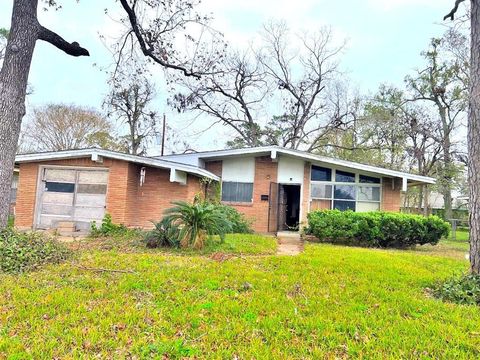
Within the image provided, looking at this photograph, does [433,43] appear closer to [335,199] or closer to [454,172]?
[454,172]

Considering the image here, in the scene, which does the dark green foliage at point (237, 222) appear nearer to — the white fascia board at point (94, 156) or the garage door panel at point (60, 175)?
the white fascia board at point (94, 156)

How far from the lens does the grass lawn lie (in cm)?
286

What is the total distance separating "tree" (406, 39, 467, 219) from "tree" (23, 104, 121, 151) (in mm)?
23755

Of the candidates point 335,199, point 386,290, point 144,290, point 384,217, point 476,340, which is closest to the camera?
point 476,340

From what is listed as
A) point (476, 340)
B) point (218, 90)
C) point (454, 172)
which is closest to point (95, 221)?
point (476, 340)

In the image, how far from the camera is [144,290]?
14.4 feet

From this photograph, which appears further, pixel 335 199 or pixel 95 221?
pixel 335 199

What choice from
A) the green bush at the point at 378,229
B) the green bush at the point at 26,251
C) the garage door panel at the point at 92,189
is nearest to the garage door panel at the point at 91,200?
the garage door panel at the point at 92,189

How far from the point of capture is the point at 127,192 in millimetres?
11000

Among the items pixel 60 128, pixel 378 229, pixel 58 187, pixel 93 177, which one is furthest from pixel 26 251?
pixel 60 128

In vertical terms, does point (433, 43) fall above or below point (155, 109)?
above

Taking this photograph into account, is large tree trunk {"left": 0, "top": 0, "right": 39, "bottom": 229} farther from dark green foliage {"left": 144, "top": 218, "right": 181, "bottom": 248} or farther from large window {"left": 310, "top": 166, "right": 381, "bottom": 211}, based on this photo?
large window {"left": 310, "top": 166, "right": 381, "bottom": 211}

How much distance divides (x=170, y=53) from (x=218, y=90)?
12836 millimetres

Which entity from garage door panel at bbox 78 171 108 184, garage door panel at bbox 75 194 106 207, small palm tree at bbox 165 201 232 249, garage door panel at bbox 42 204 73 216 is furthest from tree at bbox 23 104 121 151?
small palm tree at bbox 165 201 232 249
